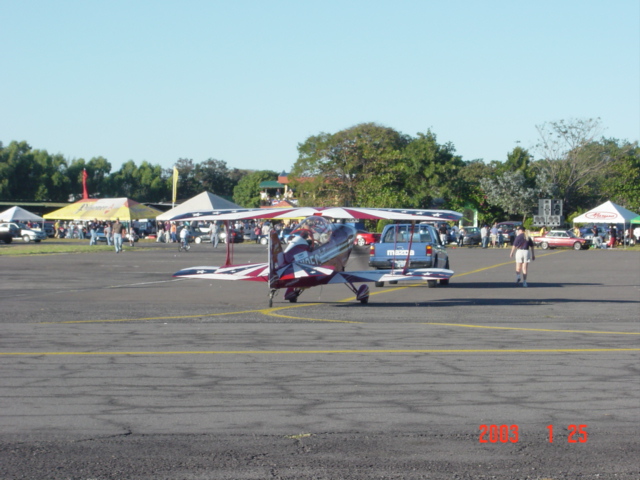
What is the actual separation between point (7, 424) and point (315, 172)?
77.8 m

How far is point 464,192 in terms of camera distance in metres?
84.1

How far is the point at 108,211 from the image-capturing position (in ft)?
204

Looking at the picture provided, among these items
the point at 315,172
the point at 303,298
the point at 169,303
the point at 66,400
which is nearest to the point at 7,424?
the point at 66,400

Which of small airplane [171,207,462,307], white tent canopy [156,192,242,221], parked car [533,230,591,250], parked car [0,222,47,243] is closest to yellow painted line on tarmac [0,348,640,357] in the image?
small airplane [171,207,462,307]

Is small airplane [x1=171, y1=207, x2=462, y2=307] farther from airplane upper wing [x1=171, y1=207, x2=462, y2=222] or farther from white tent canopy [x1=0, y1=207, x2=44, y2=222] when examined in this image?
white tent canopy [x1=0, y1=207, x2=44, y2=222]

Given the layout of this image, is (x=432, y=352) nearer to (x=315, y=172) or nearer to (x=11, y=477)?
(x=11, y=477)

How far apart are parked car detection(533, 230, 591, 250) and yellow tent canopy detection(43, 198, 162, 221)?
1186 inches

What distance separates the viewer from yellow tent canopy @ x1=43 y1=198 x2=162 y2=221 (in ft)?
201

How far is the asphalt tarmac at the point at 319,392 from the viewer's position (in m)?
5.60

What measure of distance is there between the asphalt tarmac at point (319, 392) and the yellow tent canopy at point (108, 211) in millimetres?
45508

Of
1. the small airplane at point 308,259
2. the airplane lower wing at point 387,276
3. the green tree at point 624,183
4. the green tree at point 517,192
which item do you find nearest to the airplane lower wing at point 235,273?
the small airplane at point 308,259

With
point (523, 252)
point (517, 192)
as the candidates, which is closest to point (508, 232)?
point (517, 192)

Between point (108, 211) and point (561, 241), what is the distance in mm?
35688

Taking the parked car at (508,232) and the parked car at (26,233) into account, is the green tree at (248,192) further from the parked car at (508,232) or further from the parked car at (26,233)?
the parked car at (508,232)
